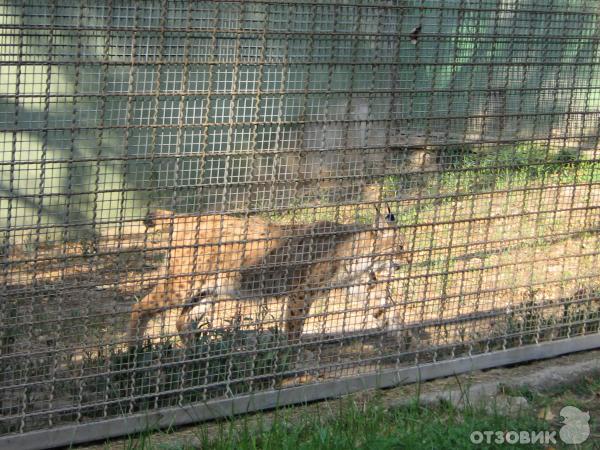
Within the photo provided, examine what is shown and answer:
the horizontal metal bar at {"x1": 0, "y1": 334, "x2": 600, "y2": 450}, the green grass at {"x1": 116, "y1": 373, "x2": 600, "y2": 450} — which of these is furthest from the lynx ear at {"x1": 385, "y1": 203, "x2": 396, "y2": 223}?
the green grass at {"x1": 116, "y1": 373, "x2": 600, "y2": 450}

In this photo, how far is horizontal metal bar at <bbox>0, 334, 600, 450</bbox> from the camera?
4516 millimetres

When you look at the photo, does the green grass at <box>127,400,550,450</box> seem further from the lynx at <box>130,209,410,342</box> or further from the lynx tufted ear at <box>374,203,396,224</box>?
the lynx tufted ear at <box>374,203,396,224</box>

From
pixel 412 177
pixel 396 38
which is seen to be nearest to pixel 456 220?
pixel 412 177

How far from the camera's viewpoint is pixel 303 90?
5.01 metres

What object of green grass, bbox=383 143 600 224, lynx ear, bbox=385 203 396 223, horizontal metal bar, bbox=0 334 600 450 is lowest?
horizontal metal bar, bbox=0 334 600 450

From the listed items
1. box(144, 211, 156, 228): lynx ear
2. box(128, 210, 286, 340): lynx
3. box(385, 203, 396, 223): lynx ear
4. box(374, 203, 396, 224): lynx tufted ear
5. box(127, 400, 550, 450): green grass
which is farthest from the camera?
box(385, 203, 396, 223): lynx ear

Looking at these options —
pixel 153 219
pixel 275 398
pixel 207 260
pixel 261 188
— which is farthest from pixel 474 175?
pixel 153 219

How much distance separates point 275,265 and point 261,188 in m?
0.45

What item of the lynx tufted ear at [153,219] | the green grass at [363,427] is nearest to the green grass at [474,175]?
the green grass at [363,427]

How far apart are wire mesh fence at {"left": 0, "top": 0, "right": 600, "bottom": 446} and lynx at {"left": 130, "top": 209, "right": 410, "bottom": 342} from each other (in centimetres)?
3

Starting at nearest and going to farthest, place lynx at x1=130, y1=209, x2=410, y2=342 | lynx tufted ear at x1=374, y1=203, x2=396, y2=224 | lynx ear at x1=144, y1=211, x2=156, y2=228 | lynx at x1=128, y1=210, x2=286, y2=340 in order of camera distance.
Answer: lynx ear at x1=144, y1=211, x2=156, y2=228 → lynx at x1=128, y1=210, x2=286, y2=340 → lynx at x1=130, y1=209, x2=410, y2=342 → lynx tufted ear at x1=374, y1=203, x2=396, y2=224

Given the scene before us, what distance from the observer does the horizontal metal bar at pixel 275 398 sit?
452 centimetres

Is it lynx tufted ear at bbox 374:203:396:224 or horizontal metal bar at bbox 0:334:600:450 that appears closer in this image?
horizontal metal bar at bbox 0:334:600:450

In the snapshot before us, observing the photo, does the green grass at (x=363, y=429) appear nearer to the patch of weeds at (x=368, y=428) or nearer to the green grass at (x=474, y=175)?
the patch of weeds at (x=368, y=428)
